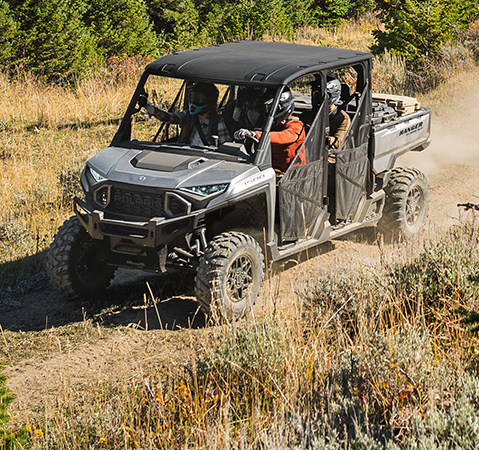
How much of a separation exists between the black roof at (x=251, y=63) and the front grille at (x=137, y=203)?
1.34 meters

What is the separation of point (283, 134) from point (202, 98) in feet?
3.15

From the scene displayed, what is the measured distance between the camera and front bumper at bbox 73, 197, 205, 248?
233 inches

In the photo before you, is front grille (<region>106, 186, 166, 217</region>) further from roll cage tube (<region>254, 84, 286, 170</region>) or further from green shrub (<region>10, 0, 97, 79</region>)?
green shrub (<region>10, 0, 97, 79</region>)

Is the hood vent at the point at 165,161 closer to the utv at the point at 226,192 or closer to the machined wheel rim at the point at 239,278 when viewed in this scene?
the utv at the point at 226,192

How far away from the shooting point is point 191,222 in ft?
19.6

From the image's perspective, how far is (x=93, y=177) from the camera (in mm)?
6371

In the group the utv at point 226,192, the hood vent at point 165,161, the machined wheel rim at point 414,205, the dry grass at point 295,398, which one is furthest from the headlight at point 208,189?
the machined wheel rim at point 414,205

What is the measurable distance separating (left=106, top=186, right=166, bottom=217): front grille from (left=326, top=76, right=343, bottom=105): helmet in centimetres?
237

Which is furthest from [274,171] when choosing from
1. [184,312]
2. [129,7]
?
[129,7]

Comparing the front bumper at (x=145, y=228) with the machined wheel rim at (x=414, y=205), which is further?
the machined wheel rim at (x=414, y=205)

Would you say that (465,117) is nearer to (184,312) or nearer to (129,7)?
(184,312)

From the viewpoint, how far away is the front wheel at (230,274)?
5969 mm

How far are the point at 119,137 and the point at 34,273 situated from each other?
181 cm

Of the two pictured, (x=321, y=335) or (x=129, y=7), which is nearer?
(x=321, y=335)
